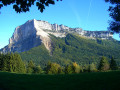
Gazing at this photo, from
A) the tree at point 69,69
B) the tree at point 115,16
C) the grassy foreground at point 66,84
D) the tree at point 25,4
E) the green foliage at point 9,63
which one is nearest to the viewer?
the tree at point 25,4

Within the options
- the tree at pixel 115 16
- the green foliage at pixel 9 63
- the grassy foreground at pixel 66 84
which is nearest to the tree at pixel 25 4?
the grassy foreground at pixel 66 84

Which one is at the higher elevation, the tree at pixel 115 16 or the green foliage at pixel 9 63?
the tree at pixel 115 16

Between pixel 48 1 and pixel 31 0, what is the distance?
108 centimetres

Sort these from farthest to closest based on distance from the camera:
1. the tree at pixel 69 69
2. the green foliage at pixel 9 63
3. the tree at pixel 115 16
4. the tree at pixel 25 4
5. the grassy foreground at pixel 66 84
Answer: the tree at pixel 69 69, the green foliage at pixel 9 63, the tree at pixel 115 16, the grassy foreground at pixel 66 84, the tree at pixel 25 4

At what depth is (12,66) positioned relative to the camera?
2382 inches

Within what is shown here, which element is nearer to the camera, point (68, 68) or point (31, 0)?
point (31, 0)

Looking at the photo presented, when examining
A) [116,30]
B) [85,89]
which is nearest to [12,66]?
[116,30]

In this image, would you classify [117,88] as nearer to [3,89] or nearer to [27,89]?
[27,89]

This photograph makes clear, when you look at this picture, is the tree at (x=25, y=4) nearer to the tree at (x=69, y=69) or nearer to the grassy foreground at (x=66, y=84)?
the grassy foreground at (x=66, y=84)

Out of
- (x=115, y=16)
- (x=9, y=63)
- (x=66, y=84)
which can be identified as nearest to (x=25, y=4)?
(x=66, y=84)

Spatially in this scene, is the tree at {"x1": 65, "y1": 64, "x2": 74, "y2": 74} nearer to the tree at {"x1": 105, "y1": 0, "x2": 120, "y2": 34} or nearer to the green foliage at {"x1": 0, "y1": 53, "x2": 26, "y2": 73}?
the green foliage at {"x1": 0, "y1": 53, "x2": 26, "y2": 73}

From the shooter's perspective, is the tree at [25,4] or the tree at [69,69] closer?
the tree at [25,4]

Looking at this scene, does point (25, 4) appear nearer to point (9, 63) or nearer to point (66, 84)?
point (66, 84)

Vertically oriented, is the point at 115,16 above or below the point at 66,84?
above
